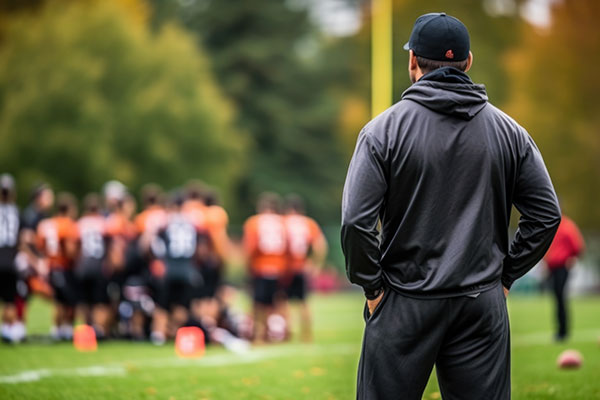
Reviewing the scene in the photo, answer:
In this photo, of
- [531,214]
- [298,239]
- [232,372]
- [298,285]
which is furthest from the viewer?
[298,285]

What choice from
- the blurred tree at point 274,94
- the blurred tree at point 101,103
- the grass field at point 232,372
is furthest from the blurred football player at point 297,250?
the blurred tree at point 274,94

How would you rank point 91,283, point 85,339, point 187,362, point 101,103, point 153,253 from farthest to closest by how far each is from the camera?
point 101,103, point 91,283, point 153,253, point 85,339, point 187,362

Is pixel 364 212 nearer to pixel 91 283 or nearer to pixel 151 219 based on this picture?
pixel 151 219

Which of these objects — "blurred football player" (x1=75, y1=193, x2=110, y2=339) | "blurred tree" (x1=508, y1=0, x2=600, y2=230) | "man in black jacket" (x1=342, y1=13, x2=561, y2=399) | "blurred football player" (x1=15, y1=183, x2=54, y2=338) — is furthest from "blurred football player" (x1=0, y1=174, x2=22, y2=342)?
"blurred tree" (x1=508, y1=0, x2=600, y2=230)

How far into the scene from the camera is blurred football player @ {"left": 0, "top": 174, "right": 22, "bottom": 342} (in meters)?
13.1

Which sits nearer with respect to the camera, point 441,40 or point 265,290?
point 441,40

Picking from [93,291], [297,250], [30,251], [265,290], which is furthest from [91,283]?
[297,250]

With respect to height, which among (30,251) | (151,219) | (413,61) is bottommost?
(30,251)

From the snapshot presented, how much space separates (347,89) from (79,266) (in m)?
38.6

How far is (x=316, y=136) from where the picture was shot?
164ft

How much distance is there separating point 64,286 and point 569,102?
855 inches

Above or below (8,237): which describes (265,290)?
below

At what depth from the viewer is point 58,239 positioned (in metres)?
14.3

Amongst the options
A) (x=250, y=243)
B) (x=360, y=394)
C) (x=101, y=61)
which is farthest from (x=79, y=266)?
(x=101, y=61)
